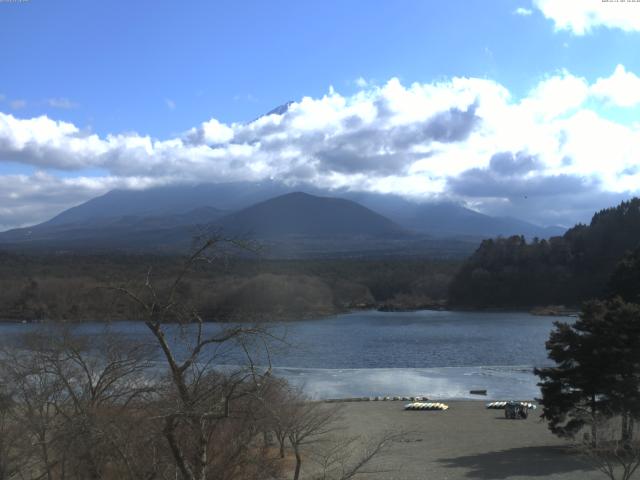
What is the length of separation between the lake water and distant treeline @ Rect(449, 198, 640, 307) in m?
13.0

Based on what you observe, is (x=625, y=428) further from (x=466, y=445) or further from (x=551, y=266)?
(x=551, y=266)

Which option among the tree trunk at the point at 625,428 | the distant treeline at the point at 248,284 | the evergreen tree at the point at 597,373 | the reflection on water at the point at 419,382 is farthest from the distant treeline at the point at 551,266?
the tree trunk at the point at 625,428

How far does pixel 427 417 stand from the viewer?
81.6 ft

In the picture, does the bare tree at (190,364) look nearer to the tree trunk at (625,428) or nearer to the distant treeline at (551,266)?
the tree trunk at (625,428)

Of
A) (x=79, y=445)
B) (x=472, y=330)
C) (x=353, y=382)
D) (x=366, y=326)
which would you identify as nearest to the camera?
(x=79, y=445)

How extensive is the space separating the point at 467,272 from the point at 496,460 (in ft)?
251

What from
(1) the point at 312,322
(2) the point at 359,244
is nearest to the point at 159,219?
(2) the point at 359,244

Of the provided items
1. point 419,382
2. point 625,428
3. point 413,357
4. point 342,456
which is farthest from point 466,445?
point 413,357

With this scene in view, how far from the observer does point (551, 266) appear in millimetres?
86312

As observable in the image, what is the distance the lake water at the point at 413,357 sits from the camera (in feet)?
106

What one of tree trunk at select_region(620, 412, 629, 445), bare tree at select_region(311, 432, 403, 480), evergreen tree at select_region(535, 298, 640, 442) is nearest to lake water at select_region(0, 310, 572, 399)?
bare tree at select_region(311, 432, 403, 480)

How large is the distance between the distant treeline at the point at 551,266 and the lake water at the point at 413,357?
42.7ft

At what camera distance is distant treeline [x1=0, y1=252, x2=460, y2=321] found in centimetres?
3081

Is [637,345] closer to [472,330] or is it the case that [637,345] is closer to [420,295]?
[472,330]
